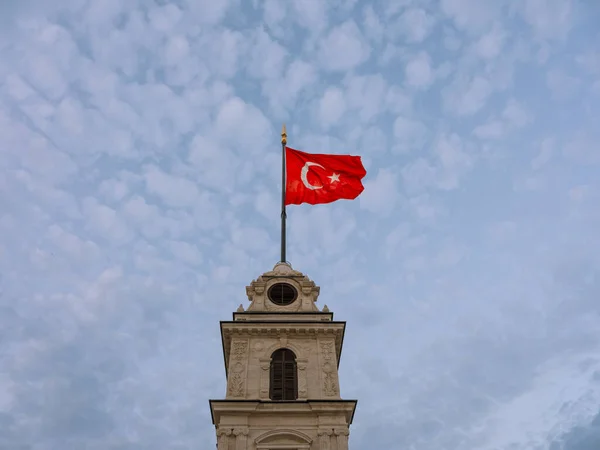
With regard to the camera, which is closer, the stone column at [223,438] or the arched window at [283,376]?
the stone column at [223,438]

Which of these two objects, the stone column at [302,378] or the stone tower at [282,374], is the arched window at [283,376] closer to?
the stone tower at [282,374]

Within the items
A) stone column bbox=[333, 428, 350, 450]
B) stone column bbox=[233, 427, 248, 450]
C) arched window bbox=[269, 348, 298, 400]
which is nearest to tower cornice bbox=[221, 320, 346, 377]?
arched window bbox=[269, 348, 298, 400]

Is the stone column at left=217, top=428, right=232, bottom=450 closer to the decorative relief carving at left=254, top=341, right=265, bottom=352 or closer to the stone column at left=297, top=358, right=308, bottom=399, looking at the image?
the stone column at left=297, top=358, right=308, bottom=399

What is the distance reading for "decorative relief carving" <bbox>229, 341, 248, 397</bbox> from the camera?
4109cm

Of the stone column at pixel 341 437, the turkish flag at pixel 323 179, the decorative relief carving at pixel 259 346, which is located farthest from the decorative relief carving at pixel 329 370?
the turkish flag at pixel 323 179

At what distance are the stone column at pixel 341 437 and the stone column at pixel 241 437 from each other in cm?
542

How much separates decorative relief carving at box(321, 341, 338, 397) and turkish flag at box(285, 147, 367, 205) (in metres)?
11.2

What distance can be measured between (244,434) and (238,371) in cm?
456

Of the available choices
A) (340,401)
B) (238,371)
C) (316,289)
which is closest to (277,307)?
(316,289)

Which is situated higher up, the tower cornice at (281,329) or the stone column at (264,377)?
the tower cornice at (281,329)

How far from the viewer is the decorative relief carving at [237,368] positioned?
41094 mm

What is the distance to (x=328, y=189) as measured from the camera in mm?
48938

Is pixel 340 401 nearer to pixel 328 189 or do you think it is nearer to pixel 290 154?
pixel 328 189

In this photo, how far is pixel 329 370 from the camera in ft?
139
